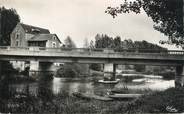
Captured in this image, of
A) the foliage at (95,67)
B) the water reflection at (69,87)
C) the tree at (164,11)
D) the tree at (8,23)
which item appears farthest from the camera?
the foliage at (95,67)

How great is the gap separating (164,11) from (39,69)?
3710 cm

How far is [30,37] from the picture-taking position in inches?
2938

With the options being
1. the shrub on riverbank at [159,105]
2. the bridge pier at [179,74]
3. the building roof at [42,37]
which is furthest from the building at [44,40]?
the shrub on riverbank at [159,105]

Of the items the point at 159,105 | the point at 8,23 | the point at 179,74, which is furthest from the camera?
the point at 8,23

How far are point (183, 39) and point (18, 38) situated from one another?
194ft

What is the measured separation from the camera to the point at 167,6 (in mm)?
18203

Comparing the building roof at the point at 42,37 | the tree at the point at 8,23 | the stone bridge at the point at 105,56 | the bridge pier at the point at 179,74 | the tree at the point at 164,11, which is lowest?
the bridge pier at the point at 179,74

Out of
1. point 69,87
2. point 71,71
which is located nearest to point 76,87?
point 69,87

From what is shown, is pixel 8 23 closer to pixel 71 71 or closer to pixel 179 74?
pixel 71 71

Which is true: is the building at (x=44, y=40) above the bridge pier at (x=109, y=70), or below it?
above

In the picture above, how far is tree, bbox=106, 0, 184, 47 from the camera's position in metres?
17.8

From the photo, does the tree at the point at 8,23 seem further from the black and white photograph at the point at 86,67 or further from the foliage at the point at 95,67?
the foliage at the point at 95,67

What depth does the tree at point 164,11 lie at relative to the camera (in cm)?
1784

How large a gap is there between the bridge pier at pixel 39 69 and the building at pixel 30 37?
55.3ft
